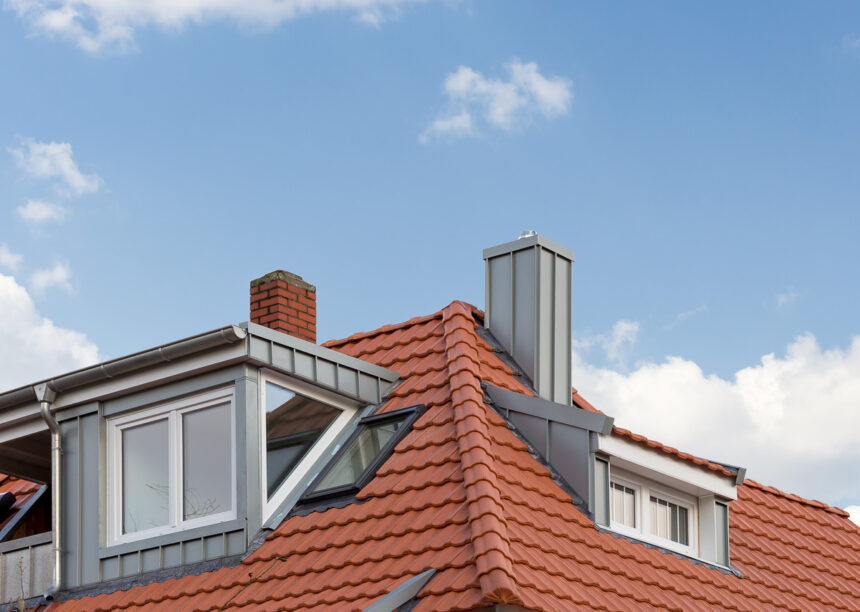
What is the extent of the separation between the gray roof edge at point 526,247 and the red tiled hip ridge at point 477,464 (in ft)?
2.25

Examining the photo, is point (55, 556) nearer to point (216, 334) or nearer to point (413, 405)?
point (216, 334)

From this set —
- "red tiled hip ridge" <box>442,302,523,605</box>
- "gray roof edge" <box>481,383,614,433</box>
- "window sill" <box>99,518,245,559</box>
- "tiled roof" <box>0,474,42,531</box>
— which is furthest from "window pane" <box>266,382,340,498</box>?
"tiled roof" <box>0,474,42,531</box>

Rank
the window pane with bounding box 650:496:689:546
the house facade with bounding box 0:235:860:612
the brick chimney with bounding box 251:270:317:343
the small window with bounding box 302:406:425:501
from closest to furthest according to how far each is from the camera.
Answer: the house facade with bounding box 0:235:860:612 < the small window with bounding box 302:406:425:501 < the window pane with bounding box 650:496:689:546 < the brick chimney with bounding box 251:270:317:343

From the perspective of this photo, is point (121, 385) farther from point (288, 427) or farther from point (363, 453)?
point (363, 453)

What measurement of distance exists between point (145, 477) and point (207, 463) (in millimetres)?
826

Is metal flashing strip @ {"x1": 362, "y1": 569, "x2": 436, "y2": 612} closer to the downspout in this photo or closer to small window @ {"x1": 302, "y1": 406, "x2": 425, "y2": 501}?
small window @ {"x1": 302, "y1": 406, "x2": 425, "y2": 501}

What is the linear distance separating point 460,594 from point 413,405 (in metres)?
3.35

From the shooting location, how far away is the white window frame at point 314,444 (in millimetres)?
11758

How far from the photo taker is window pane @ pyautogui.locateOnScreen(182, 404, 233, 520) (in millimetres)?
11922

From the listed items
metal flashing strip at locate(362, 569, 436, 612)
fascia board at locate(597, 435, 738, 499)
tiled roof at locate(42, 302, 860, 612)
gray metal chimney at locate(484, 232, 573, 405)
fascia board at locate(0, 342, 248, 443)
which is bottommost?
metal flashing strip at locate(362, 569, 436, 612)

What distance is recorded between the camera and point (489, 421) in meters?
11.8

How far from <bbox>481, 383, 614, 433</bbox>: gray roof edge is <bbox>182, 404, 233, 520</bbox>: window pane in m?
→ 2.59

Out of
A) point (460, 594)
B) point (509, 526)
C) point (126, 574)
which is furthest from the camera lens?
point (126, 574)

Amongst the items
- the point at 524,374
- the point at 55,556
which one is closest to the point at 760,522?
the point at 524,374
